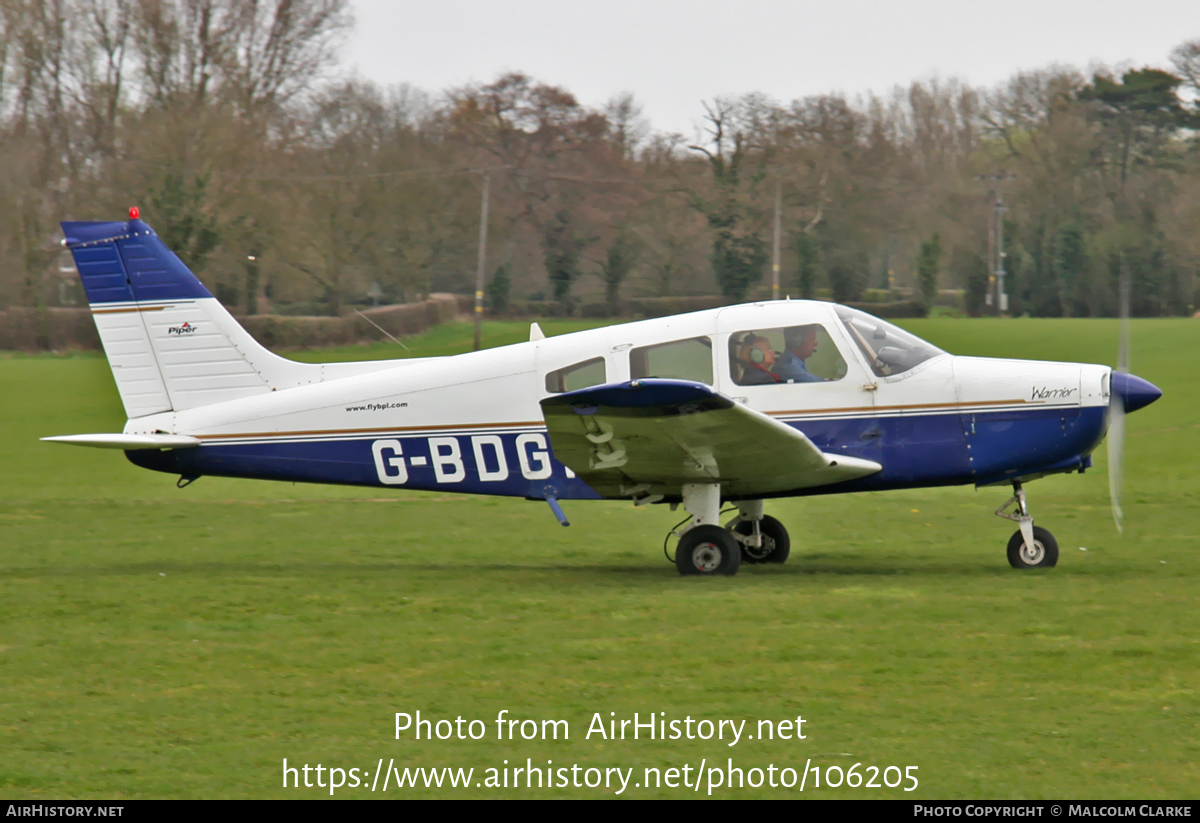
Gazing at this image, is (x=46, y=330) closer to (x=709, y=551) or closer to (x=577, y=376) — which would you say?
(x=577, y=376)

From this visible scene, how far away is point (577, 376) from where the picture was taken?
31.8 ft

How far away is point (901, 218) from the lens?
1384 inches

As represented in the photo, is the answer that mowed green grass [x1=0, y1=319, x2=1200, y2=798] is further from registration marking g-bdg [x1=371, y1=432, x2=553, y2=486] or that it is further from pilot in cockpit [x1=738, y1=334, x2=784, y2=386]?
pilot in cockpit [x1=738, y1=334, x2=784, y2=386]

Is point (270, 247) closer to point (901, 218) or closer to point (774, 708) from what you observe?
point (901, 218)

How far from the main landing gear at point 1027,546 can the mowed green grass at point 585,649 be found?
207 mm

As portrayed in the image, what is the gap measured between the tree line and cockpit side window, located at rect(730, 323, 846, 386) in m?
21.8

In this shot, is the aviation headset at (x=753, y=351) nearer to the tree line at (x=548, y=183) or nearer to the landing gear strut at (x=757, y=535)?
the landing gear strut at (x=757, y=535)

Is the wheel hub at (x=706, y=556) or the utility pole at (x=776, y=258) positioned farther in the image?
the utility pole at (x=776, y=258)

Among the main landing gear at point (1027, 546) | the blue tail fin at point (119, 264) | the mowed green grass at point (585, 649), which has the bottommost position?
the mowed green grass at point (585, 649)

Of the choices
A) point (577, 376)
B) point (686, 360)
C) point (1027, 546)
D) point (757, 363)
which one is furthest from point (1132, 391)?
point (577, 376)

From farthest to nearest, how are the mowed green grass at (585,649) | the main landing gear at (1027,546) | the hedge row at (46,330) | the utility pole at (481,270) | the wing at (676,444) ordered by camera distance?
the hedge row at (46,330)
the utility pole at (481,270)
the main landing gear at (1027,546)
the wing at (676,444)
the mowed green grass at (585,649)

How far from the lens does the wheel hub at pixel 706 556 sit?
9.51 m

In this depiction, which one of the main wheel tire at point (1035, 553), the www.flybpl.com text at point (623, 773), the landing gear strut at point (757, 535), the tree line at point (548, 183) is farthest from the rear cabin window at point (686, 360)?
the tree line at point (548, 183)

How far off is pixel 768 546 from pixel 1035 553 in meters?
2.14
